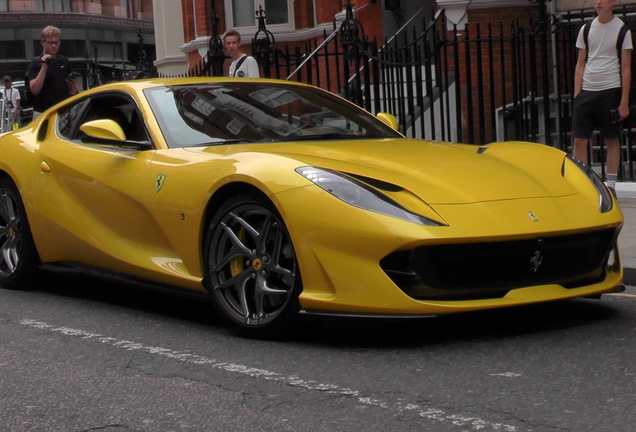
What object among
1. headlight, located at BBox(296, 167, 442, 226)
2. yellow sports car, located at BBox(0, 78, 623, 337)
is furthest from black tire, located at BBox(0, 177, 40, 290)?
headlight, located at BBox(296, 167, 442, 226)

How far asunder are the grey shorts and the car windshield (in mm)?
3622

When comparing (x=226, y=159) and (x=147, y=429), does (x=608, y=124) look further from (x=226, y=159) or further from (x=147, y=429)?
(x=147, y=429)

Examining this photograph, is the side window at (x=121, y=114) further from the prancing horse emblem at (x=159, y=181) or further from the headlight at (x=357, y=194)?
the headlight at (x=357, y=194)

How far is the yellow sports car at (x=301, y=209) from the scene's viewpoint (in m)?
4.88

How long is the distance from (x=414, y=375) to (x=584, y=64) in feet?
19.7

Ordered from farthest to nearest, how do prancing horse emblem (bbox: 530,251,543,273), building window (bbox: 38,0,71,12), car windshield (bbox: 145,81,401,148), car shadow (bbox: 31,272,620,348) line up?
building window (bbox: 38,0,71,12) → car windshield (bbox: 145,81,401,148) → car shadow (bbox: 31,272,620,348) → prancing horse emblem (bbox: 530,251,543,273)

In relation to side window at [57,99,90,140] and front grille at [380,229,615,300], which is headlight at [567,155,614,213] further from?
side window at [57,99,90,140]

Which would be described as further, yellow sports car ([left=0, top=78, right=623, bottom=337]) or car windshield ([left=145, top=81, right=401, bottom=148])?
car windshield ([left=145, top=81, right=401, bottom=148])

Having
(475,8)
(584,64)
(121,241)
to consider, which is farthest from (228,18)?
Answer: (121,241)

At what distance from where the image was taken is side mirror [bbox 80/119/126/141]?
19.8 feet

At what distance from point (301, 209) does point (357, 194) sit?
26cm

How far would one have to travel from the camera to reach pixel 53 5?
5625cm

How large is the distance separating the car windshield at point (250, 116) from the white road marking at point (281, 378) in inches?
44.5

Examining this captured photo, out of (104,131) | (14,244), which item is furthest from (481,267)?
(14,244)
